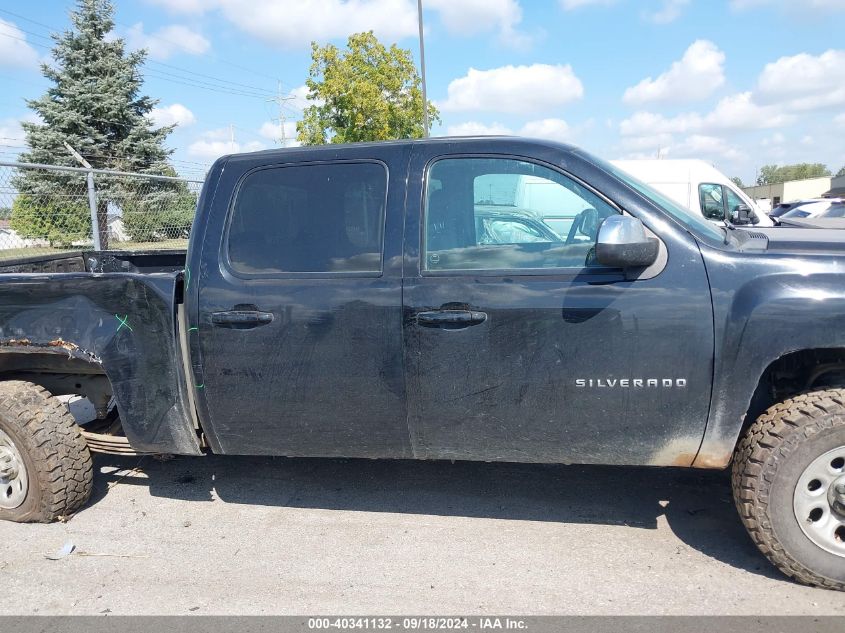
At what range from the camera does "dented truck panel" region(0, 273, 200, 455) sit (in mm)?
3262

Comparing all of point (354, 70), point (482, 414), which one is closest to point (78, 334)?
point (482, 414)

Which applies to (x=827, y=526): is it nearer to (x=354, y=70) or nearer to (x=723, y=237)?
(x=723, y=237)

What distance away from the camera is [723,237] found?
9.93 feet

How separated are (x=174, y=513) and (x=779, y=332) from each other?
3.32m

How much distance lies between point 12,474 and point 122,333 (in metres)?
1.16

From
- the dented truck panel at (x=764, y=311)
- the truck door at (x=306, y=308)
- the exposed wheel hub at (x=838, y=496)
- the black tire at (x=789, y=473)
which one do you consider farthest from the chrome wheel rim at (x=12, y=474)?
the exposed wheel hub at (x=838, y=496)

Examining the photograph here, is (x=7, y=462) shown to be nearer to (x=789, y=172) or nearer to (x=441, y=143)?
(x=441, y=143)

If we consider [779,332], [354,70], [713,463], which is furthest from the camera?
[354,70]

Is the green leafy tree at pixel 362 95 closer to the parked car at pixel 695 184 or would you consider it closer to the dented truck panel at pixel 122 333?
the parked car at pixel 695 184

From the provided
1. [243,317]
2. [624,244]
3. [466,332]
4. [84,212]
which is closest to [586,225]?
[624,244]

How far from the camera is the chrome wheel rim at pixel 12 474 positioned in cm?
358

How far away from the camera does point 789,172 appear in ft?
360

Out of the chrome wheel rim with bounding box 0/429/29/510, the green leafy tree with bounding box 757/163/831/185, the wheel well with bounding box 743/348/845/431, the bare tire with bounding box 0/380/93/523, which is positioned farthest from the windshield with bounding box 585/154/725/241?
the green leafy tree with bounding box 757/163/831/185

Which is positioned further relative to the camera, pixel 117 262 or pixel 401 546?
pixel 117 262
